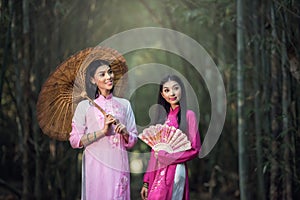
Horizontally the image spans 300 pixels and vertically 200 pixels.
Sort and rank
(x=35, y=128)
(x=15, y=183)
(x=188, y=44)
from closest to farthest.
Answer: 1. (x=35, y=128)
2. (x=188, y=44)
3. (x=15, y=183)

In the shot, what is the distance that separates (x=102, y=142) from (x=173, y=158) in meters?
0.36

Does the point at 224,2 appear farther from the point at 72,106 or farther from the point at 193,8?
the point at 72,106

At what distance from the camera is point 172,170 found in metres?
3.14

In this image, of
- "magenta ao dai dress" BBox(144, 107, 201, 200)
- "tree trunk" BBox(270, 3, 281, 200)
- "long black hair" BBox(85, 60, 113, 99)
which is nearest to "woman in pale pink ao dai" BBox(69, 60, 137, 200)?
"long black hair" BBox(85, 60, 113, 99)

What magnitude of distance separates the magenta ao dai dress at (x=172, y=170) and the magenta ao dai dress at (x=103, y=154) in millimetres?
140

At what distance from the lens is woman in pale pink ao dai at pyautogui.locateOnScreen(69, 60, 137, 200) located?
3.06m

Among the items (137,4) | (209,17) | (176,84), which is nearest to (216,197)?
(209,17)

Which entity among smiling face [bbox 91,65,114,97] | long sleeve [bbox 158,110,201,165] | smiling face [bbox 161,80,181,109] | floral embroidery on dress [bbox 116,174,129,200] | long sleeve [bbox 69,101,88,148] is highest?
smiling face [bbox 91,65,114,97]

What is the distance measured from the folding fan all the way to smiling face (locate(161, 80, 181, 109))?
0.47 ft

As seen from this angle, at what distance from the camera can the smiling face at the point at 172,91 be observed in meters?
3.13

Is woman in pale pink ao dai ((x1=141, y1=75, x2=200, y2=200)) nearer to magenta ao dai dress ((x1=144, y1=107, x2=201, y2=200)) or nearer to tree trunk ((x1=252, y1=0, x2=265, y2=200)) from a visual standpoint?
magenta ao dai dress ((x1=144, y1=107, x2=201, y2=200))

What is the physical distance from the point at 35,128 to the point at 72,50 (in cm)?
116

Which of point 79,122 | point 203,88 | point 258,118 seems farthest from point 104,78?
point 203,88

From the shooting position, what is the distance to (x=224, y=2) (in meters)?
5.71
